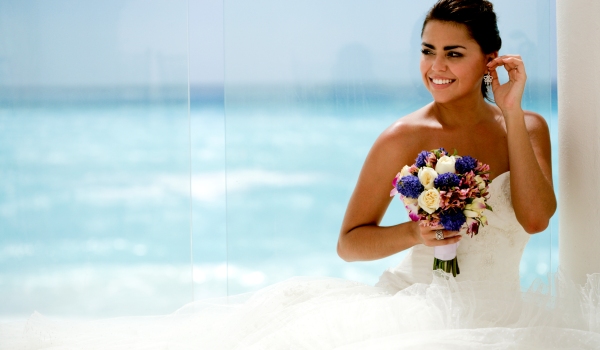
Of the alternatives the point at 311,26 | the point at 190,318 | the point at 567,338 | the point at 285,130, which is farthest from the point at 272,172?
the point at 567,338

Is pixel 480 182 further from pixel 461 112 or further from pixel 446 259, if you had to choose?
pixel 461 112

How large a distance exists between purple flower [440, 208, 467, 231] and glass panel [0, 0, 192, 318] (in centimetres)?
171

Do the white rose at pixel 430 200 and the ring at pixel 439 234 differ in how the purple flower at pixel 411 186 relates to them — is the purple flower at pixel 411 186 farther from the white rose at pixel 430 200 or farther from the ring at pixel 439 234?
the ring at pixel 439 234

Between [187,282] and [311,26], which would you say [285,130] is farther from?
[187,282]

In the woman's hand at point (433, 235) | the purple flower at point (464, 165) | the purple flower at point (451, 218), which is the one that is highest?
the purple flower at point (464, 165)

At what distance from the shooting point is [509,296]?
7.49ft

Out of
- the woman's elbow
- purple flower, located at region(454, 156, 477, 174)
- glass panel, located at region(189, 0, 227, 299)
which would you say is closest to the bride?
the woman's elbow

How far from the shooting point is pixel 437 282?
2359 mm

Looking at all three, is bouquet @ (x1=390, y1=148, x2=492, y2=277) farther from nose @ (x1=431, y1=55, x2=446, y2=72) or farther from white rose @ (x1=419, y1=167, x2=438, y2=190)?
nose @ (x1=431, y1=55, x2=446, y2=72)

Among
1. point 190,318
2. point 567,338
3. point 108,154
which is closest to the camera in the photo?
point 567,338

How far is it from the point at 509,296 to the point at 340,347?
1.97ft

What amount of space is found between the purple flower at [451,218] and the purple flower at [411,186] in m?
0.11

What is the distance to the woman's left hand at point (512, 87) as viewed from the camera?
2.59m

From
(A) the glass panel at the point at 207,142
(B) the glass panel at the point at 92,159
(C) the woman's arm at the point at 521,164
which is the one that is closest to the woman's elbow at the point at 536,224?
(C) the woman's arm at the point at 521,164
